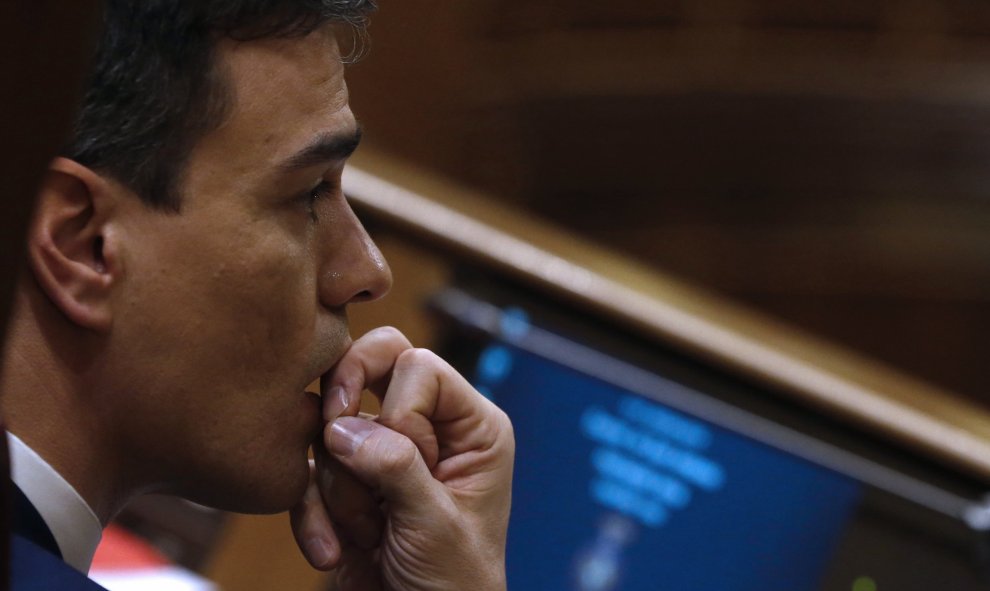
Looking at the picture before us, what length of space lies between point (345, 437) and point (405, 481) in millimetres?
60

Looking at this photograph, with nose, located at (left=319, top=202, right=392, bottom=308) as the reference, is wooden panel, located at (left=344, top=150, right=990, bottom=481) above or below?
below

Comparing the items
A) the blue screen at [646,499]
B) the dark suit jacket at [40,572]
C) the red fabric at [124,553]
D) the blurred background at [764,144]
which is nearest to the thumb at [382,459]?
the dark suit jacket at [40,572]

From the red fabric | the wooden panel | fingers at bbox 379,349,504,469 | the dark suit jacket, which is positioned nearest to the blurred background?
the wooden panel

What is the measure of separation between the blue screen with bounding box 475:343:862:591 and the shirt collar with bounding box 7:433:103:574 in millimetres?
1075

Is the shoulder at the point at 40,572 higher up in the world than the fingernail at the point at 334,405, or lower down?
higher up

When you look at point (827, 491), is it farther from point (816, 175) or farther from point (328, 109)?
point (816, 175)

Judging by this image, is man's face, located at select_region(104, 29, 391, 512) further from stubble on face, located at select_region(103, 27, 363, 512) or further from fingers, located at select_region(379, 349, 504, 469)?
fingers, located at select_region(379, 349, 504, 469)

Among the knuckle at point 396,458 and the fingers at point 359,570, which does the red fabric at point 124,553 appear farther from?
the knuckle at point 396,458

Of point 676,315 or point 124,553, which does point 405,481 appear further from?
point 124,553

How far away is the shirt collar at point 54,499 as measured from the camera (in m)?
0.93

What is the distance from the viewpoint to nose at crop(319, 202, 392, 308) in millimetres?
1044

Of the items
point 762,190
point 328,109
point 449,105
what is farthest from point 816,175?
point 328,109

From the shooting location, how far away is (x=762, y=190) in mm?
3666

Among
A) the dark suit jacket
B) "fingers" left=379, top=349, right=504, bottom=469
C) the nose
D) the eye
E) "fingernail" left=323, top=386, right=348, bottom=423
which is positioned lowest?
"fingers" left=379, top=349, right=504, bottom=469
